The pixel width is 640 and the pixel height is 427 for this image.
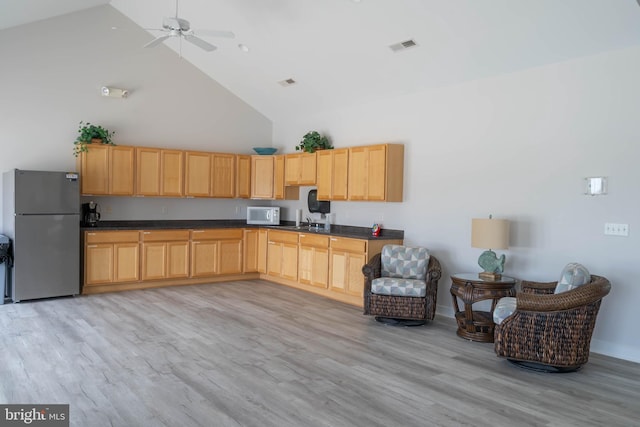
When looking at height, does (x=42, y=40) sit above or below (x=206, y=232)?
above

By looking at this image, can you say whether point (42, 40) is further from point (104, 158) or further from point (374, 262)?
point (374, 262)

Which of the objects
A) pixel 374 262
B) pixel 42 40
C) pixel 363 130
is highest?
pixel 42 40

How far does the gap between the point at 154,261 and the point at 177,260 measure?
349mm

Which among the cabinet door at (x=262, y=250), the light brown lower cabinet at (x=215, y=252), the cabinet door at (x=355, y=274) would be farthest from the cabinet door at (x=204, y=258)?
the cabinet door at (x=355, y=274)

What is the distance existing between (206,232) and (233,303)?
173 cm

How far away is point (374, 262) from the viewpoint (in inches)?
231

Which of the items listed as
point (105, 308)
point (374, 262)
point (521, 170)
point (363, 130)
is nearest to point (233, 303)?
point (105, 308)

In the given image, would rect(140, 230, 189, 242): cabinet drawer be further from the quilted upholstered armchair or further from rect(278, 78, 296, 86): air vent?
the quilted upholstered armchair

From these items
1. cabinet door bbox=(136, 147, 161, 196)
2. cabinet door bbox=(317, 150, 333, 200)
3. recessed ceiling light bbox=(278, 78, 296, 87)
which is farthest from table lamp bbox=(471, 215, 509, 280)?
cabinet door bbox=(136, 147, 161, 196)

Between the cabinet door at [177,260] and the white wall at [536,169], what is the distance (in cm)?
319

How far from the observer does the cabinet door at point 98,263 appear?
6.74m

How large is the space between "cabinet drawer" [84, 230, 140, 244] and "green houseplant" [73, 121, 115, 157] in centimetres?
120

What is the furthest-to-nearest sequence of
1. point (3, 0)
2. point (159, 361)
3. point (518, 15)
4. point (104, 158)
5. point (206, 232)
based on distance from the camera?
point (206, 232)
point (104, 158)
point (3, 0)
point (518, 15)
point (159, 361)

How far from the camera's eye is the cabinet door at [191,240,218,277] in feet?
25.2
